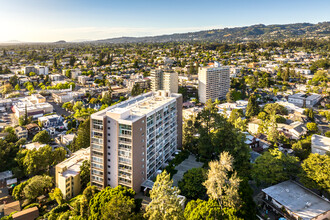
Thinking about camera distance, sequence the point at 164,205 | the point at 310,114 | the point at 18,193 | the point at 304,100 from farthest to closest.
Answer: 1. the point at 304,100
2. the point at 310,114
3. the point at 18,193
4. the point at 164,205

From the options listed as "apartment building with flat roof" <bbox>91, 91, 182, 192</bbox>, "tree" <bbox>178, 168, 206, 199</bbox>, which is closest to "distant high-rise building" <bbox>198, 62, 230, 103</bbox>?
"apartment building with flat roof" <bbox>91, 91, 182, 192</bbox>

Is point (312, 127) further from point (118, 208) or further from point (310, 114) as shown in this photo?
point (118, 208)

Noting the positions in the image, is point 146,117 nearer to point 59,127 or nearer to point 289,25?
point 59,127

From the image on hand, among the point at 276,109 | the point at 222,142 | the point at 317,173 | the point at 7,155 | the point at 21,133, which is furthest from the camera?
the point at 276,109

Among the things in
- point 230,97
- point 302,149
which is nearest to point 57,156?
point 302,149

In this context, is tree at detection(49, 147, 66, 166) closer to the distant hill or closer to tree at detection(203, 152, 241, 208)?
tree at detection(203, 152, 241, 208)

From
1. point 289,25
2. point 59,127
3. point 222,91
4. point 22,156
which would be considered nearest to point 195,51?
point 222,91
